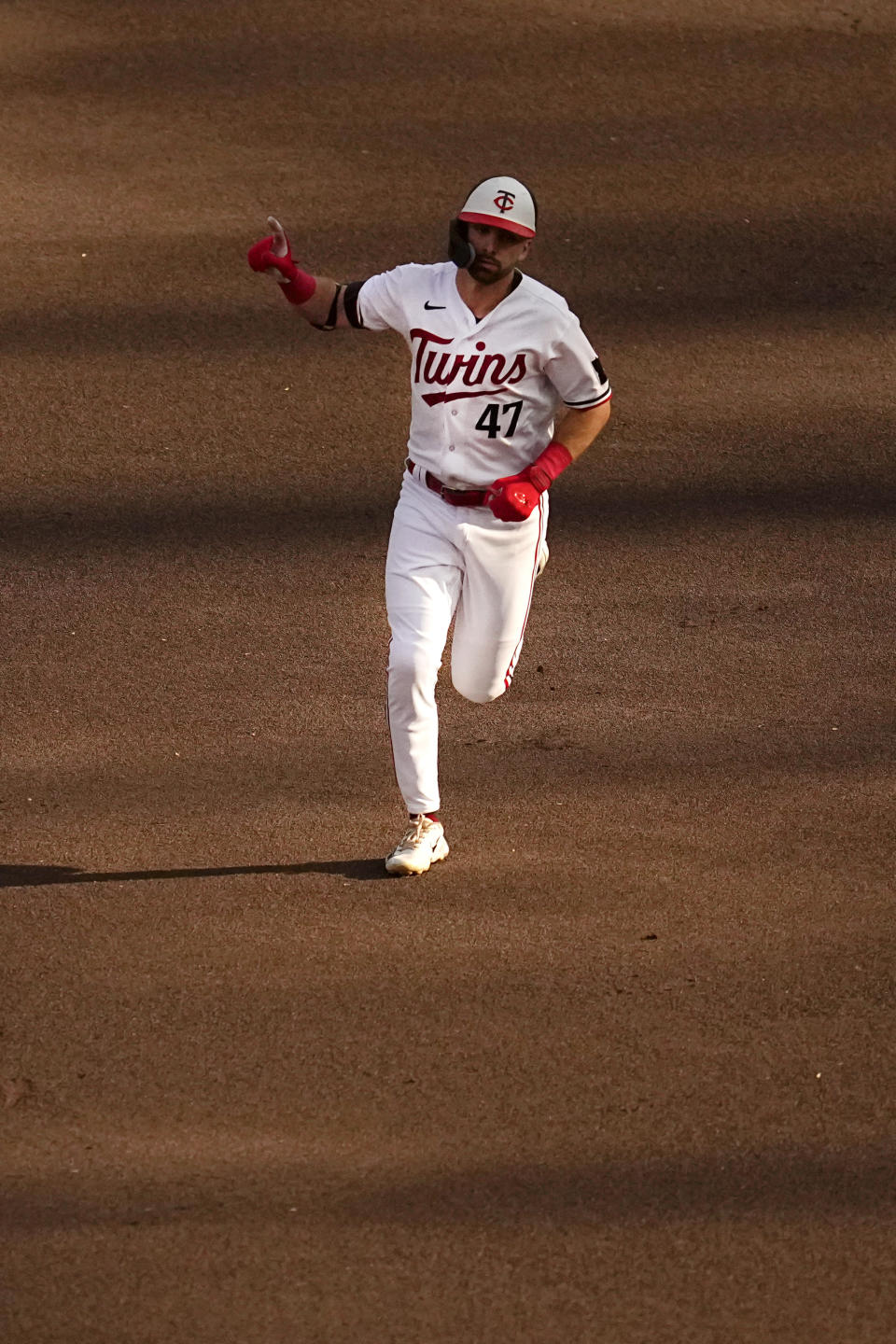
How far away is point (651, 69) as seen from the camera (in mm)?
11477

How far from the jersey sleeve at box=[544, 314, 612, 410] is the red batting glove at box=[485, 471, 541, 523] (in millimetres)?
321

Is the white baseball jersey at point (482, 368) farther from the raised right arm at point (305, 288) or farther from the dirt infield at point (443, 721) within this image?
the dirt infield at point (443, 721)

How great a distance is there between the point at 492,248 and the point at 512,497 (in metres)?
0.79

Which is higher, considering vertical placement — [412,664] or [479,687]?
[412,664]

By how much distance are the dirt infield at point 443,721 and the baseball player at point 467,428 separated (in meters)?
0.72

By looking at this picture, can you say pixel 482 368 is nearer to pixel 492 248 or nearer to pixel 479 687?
pixel 492 248

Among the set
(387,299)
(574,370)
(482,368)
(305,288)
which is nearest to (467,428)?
(482,368)

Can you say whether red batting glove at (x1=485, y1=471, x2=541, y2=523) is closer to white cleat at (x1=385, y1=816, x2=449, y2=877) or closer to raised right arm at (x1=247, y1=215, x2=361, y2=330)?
raised right arm at (x1=247, y1=215, x2=361, y2=330)

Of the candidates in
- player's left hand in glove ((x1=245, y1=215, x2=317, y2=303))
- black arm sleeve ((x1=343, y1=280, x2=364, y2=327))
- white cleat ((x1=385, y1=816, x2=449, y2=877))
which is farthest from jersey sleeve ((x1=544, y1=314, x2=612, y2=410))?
white cleat ((x1=385, y1=816, x2=449, y2=877))

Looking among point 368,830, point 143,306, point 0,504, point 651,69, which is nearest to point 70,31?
point 143,306

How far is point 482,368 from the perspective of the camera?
18.2ft

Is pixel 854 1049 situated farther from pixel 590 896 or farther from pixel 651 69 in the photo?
pixel 651 69

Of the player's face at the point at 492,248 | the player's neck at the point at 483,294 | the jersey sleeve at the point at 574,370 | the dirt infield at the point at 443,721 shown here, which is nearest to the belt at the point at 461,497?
the jersey sleeve at the point at 574,370

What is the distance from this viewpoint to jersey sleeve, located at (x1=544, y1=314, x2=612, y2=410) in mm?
5562
